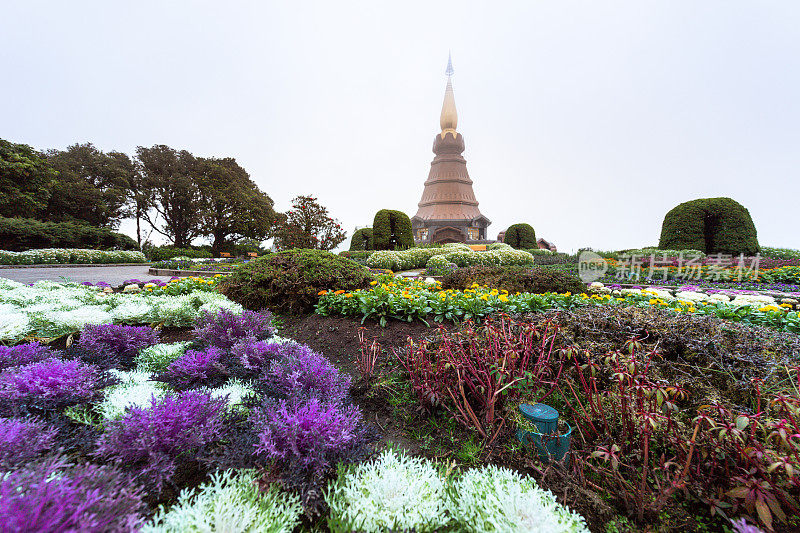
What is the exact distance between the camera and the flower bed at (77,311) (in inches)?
114

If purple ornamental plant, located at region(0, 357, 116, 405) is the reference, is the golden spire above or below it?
above

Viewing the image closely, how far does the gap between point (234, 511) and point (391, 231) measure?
19072 mm

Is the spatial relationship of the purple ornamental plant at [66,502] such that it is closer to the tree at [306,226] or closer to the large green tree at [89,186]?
the tree at [306,226]

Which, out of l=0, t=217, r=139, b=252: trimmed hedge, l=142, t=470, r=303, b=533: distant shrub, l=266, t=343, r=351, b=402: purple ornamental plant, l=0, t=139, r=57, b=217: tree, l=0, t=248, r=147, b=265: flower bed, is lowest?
A: l=0, t=248, r=147, b=265: flower bed

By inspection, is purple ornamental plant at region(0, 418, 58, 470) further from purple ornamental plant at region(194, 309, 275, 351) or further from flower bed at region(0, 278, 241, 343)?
flower bed at region(0, 278, 241, 343)

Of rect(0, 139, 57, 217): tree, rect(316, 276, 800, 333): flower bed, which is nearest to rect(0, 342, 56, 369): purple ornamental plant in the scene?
rect(316, 276, 800, 333): flower bed

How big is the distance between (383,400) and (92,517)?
175cm

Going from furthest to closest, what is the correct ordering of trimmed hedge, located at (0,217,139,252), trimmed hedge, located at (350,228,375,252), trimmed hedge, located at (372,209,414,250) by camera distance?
trimmed hedge, located at (350,228,375,252) → trimmed hedge, located at (372,209,414,250) → trimmed hedge, located at (0,217,139,252)

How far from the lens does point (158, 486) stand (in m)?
1.12

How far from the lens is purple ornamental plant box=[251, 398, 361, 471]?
1.24 m

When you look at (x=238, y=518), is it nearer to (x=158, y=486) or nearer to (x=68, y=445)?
(x=158, y=486)

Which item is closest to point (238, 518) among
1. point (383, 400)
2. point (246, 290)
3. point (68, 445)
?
point (68, 445)

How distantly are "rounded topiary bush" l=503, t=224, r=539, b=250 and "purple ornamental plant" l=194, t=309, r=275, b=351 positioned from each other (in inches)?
1043
